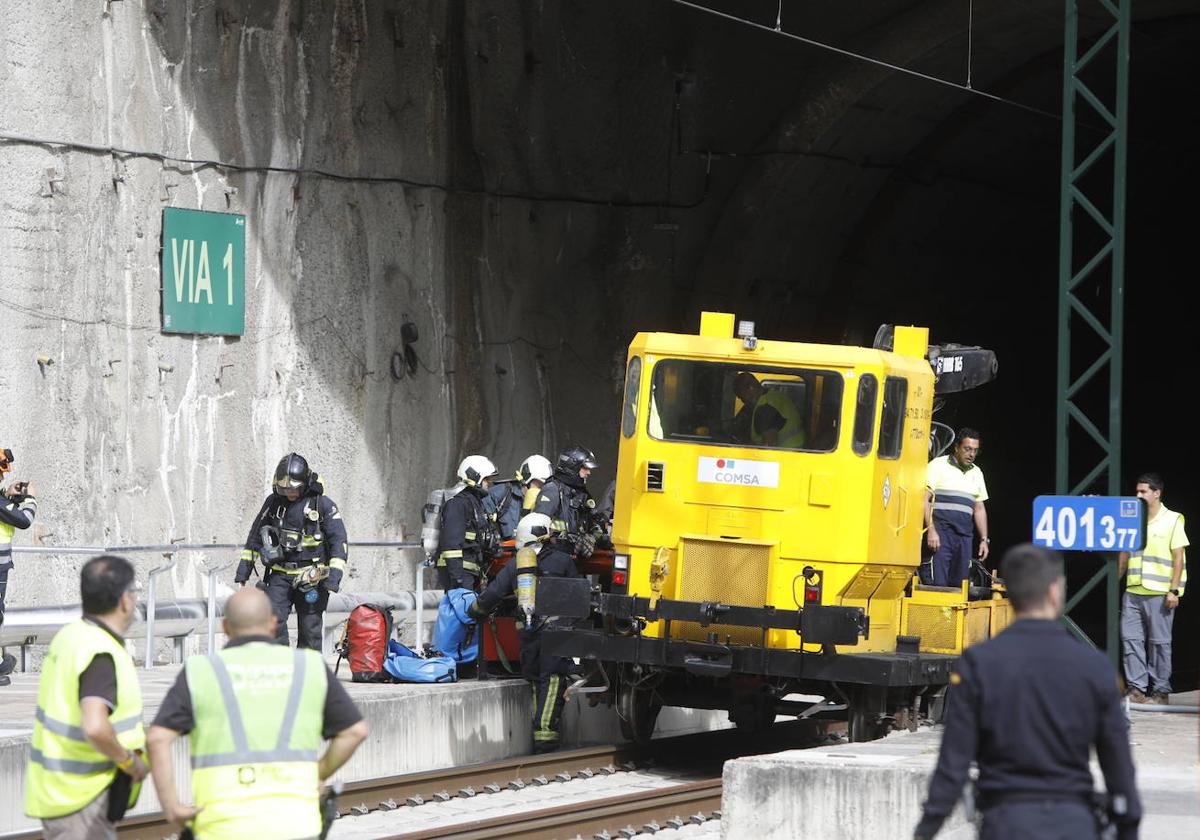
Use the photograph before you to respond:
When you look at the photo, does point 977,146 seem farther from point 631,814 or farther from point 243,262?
point 631,814

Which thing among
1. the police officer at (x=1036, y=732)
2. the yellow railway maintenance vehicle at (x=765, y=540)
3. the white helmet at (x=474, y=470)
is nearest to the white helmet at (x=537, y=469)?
the white helmet at (x=474, y=470)

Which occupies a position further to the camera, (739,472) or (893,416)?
(893,416)

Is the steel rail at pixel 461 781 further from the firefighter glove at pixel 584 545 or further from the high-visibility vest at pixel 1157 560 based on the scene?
the high-visibility vest at pixel 1157 560

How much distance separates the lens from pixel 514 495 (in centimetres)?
1600

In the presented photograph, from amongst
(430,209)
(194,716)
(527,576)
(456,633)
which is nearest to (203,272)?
(430,209)

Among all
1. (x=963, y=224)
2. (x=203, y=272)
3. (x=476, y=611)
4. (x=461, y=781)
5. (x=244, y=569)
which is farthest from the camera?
(x=963, y=224)

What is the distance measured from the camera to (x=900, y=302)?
26844mm

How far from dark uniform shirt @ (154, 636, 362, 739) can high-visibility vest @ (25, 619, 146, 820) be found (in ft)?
1.20

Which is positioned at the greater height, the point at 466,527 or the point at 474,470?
the point at 474,470

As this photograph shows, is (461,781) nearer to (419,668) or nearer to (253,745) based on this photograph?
(419,668)

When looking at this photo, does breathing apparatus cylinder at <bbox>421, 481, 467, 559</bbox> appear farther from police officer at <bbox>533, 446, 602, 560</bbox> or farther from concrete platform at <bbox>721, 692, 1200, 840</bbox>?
concrete platform at <bbox>721, 692, 1200, 840</bbox>

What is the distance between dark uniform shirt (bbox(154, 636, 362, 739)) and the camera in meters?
5.91

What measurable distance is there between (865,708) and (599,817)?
8.38ft

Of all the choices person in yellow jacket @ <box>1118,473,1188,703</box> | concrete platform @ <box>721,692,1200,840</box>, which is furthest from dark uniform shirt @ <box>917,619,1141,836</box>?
person in yellow jacket @ <box>1118,473,1188,703</box>
